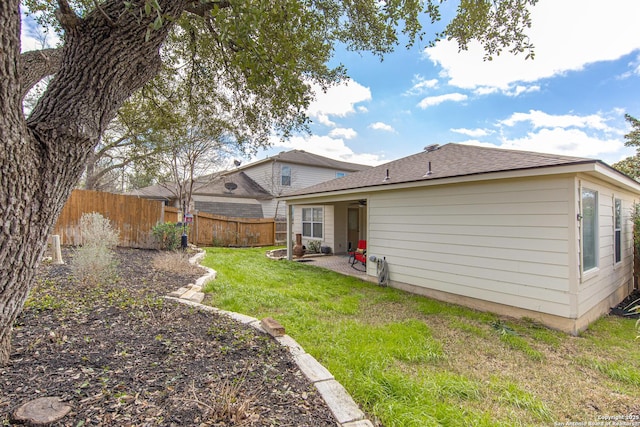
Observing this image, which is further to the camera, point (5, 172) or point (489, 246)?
point (489, 246)

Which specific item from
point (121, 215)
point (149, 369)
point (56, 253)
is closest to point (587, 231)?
point (149, 369)

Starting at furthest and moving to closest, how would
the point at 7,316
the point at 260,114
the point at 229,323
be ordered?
the point at 260,114 < the point at 229,323 < the point at 7,316

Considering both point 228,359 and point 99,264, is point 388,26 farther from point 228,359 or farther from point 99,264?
point 99,264

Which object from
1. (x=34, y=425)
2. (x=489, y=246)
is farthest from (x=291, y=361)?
(x=489, y=246)

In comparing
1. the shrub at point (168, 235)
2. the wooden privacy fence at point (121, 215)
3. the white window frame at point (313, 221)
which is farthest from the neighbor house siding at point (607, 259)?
the wooden privacy fence at point (121, 215)

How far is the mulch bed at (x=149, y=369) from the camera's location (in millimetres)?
1846

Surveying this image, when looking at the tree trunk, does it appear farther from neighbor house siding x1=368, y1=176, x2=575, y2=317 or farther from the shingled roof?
neighbor house siding x1=368, y1=176, x2=575, y2=317

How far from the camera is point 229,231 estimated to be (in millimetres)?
14422

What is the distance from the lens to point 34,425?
5.28ft

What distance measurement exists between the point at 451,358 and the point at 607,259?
15.2ft

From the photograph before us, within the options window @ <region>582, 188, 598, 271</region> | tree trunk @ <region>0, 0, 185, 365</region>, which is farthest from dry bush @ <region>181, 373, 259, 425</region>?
window @ <region>582, 188, 598, 271</region>

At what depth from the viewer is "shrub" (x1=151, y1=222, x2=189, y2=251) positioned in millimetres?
9312

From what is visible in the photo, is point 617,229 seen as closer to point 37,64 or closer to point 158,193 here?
point 37,64

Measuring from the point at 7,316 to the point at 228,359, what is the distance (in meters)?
1.55
